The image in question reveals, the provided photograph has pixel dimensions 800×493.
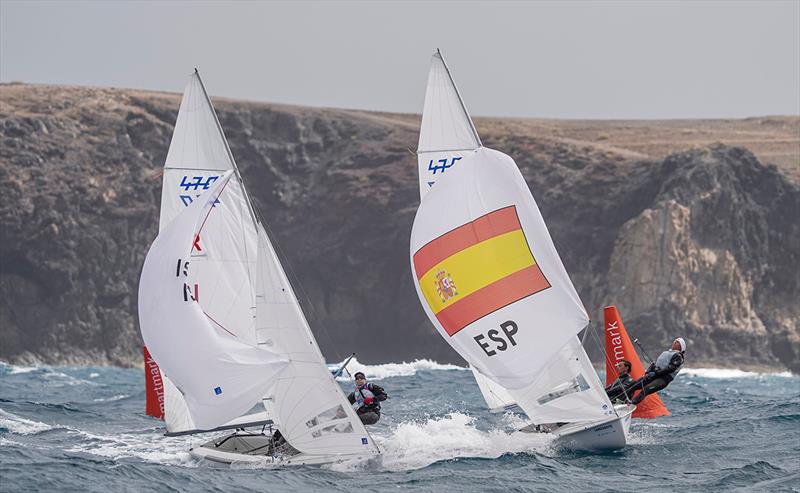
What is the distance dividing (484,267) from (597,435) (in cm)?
346

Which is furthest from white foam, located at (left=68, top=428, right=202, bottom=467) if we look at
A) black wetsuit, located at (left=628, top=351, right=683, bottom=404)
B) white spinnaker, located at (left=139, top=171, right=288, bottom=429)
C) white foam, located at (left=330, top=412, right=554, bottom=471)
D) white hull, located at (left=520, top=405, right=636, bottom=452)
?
black wetsuit, located at (left=628, top=351, right=683, bottom=404)

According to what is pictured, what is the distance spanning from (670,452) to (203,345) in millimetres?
8333

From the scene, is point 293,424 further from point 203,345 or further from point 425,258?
point 425,258

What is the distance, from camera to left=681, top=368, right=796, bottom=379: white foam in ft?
177

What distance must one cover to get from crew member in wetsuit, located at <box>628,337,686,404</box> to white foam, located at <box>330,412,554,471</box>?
2.26m

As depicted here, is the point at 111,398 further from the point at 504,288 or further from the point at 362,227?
the point at 362,227

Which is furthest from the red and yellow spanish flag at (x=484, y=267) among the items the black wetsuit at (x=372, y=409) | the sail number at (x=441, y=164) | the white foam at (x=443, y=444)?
the sail number at (x=441, y=164)

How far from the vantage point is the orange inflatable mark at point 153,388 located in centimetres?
2448

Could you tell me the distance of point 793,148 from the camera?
78375 mm

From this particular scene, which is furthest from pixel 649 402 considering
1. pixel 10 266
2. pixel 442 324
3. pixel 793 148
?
pixel 793 148

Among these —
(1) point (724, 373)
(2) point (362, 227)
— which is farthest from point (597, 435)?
(2) point (362, 227)

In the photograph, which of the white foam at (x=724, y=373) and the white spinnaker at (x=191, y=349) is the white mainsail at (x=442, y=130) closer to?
the white spinnaker at (x=191, y=349)

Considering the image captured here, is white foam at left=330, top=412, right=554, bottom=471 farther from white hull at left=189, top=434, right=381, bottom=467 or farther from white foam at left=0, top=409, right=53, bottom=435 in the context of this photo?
white foam at left=0, top=409, right=53, bottom=435

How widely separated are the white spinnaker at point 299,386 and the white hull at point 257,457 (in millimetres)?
118
